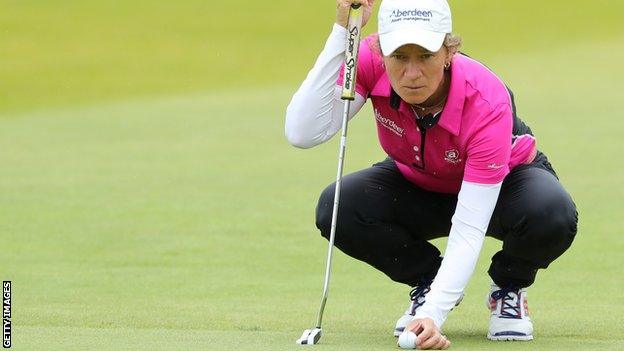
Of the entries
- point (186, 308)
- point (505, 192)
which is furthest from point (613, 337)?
point (186, 308)

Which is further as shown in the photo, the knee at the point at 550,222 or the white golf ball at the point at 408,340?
the knee at the point at 550,222

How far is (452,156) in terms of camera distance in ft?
15.2

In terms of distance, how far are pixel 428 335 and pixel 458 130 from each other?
2.34 feet

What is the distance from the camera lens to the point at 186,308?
5727 mm

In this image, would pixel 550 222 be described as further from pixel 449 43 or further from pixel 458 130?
pixel 449 43

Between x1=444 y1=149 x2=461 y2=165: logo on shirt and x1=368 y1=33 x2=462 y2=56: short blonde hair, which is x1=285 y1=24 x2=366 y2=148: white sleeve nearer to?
x1=368 y1=33 x2=462 y2=56: short blonde hair

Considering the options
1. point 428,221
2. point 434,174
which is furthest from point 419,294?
point 434,174

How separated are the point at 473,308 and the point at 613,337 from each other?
1.11m

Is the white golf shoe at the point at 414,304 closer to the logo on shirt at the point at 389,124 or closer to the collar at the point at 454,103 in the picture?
the logo on shirt at the point at 389,124

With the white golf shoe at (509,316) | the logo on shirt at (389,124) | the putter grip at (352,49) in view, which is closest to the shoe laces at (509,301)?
the white golf shoe at (509,316)

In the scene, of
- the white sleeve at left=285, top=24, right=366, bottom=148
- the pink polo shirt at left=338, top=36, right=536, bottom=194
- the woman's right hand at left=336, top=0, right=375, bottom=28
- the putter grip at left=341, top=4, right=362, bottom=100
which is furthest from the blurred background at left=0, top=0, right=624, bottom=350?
the woman's right hand at left=336, top=0, right=375, bottom=28

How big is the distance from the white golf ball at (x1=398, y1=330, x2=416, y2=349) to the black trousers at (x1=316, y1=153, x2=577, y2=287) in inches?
27.8

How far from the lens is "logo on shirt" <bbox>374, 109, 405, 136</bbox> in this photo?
469 cm

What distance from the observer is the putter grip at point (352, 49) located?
4.51 metres
